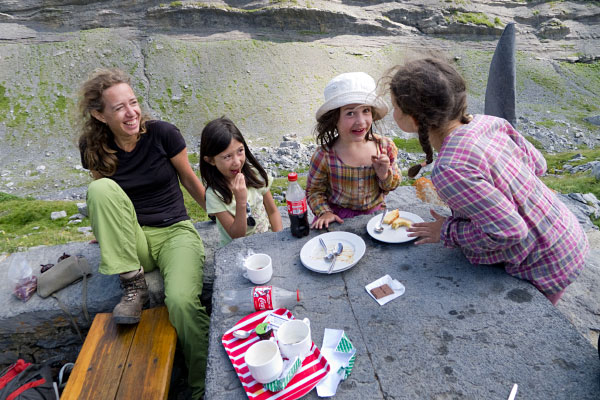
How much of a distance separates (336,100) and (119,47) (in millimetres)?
31599

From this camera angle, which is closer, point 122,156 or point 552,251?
point 552,251

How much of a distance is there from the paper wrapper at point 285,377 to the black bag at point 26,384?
98.9 inches

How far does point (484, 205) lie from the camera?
2023 mm

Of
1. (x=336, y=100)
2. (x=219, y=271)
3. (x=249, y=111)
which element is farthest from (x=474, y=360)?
(x=249, y=111)

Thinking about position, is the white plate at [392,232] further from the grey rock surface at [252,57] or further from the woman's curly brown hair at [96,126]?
the grey rock surface at [252,57]

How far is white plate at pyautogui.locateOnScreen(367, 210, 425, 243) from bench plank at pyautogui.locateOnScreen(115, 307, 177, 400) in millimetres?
1953

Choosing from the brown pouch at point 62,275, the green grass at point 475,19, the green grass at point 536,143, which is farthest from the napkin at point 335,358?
the green grass at point 475,19

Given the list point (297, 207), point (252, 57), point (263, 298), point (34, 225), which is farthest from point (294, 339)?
point (252, 57)

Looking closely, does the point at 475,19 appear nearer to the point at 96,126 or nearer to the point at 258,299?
the point at 96,126

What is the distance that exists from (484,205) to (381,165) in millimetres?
1318

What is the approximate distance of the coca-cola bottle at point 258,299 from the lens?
2299mm

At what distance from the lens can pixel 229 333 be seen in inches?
84.4

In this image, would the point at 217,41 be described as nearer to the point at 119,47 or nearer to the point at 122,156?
the point at 119,47

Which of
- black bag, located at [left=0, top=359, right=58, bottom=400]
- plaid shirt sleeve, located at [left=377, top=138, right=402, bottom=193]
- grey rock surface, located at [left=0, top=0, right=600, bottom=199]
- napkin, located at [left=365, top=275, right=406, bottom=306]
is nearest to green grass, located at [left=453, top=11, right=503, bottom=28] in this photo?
grey rock surface, located at [left=0, top=0, right=600, bottom=199]
